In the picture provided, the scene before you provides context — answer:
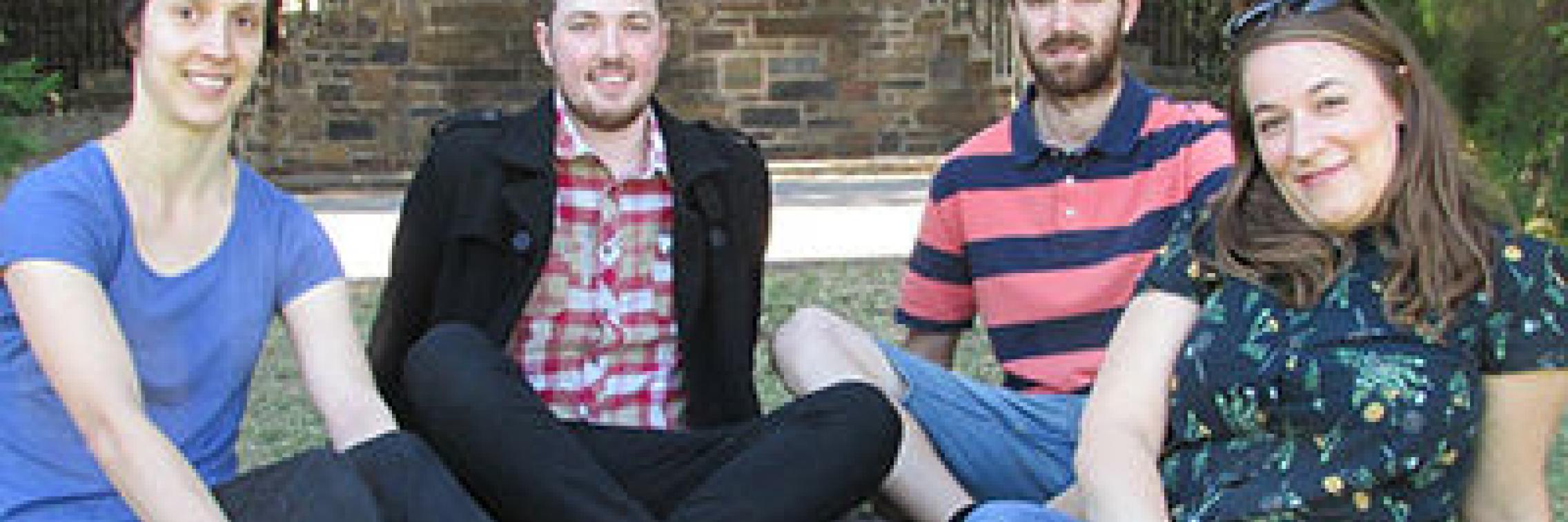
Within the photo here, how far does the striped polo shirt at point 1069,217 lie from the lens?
10.9 feet

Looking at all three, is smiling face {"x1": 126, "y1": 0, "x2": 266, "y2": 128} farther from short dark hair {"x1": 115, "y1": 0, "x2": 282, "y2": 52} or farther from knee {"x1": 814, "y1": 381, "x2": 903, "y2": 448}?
knee {"x1": 814, "y1": 381, "x2": 903, "y2": 448}

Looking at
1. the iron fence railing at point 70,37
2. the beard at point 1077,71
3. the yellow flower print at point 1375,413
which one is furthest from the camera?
the iron fence railing at point 70,37

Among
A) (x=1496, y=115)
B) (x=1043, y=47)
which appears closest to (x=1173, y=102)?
(x=1043, y=47)

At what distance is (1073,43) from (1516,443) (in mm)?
1269

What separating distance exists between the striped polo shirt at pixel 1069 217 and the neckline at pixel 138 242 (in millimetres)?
1310

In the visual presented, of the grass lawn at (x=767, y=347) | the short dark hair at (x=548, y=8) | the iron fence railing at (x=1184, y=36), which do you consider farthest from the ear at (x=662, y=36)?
the iron fence railing at (x=1184, y=36)

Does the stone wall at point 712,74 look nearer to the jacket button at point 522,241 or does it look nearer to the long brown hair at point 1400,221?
the jacket button at point 522,241

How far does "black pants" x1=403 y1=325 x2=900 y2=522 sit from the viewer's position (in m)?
2.91

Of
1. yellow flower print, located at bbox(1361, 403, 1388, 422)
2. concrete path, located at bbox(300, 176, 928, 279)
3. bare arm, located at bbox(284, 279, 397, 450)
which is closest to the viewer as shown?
yellow flower print, located at bbox(1361, 403, 1388, 422)

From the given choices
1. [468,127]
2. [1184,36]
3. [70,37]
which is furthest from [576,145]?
[70,37]

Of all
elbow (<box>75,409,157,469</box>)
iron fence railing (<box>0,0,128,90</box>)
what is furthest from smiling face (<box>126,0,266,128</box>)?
iron fence railing (<box>0,0,128,90</box>)

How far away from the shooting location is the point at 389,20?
14.7 m

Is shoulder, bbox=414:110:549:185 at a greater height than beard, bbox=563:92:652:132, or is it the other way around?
beard, bbox=563:92:652:132

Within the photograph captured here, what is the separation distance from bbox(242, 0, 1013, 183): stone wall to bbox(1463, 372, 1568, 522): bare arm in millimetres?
11945
